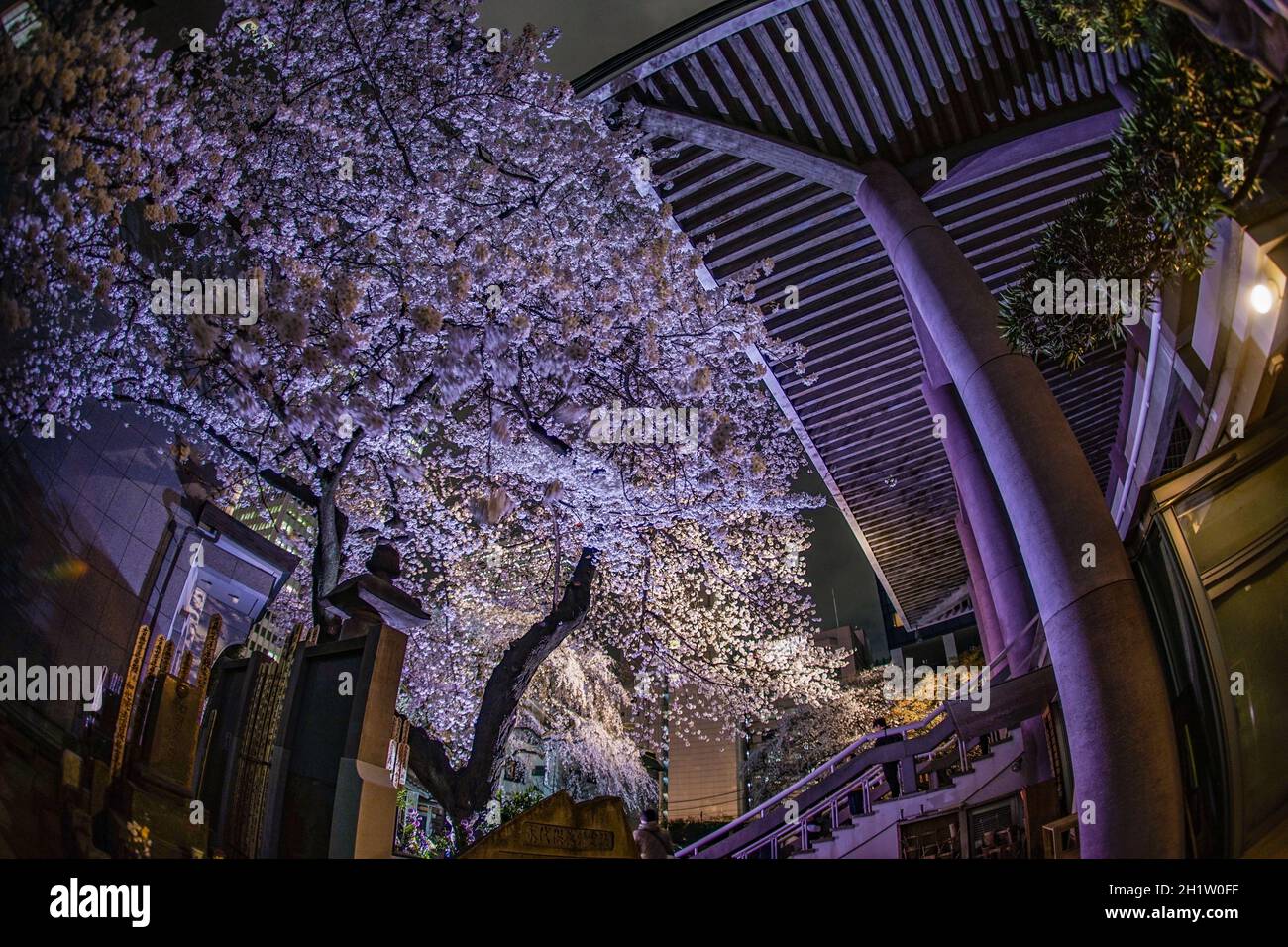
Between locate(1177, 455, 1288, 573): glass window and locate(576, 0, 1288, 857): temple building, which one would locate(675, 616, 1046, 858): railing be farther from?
locate(1177, 455, 1288, 573): glass window

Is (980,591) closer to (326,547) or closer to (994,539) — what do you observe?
(994,539)

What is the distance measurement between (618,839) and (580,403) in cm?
688

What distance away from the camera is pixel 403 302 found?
10.6 m

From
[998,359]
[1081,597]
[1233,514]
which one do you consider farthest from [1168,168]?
[1233,514]

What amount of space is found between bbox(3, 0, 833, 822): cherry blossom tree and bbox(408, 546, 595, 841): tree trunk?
0.11 feet

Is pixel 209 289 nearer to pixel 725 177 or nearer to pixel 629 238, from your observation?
pixel 629 238

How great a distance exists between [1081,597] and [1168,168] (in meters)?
3.77

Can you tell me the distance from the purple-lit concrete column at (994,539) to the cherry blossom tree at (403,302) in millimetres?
3874

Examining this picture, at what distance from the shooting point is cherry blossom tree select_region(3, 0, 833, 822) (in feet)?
27.3

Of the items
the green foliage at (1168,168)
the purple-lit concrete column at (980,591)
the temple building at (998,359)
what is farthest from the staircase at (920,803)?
the green foliage at (1168,168)

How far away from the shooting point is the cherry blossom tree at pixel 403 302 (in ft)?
27.3

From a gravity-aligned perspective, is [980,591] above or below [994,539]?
above

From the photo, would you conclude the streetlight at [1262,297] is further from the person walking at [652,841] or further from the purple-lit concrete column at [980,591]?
the purple-lit concrete column at [980,591]

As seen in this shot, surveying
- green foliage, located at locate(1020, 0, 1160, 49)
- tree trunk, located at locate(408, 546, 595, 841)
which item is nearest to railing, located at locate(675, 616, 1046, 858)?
tree trunk, located at locate(408, 546, 595, 841)
